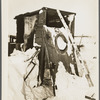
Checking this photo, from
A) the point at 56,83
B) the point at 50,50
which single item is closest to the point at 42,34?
the point at 50,50

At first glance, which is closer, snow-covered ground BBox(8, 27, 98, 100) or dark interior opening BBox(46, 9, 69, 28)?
snow-covered ground BBox(8, 27, 98, 100)

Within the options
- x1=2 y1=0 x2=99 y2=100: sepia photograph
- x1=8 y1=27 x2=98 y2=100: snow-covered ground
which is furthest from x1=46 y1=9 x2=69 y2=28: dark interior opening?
x1=8 y1=27 x2=98 y2=100: snow-covered ground

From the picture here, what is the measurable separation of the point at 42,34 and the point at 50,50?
13 centimetres

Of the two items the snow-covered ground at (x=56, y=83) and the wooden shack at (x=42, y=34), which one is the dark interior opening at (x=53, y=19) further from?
the snow-covered ground at (x=56, y=83)

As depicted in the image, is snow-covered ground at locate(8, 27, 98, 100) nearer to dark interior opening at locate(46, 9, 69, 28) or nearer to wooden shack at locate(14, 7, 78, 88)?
wooden shack at locate(14, 7, 78, 88)

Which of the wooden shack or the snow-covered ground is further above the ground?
the wooden shack

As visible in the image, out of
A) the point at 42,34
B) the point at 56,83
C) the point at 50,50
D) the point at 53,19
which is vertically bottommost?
the point at 56,83

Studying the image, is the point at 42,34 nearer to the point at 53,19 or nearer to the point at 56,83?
the point at 53,19

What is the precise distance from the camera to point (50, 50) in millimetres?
1372

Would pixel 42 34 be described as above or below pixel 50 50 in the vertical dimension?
above

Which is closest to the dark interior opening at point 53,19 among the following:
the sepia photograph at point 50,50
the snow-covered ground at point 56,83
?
the sepia photograph at point 50,50

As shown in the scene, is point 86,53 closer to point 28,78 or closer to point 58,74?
point 58,74

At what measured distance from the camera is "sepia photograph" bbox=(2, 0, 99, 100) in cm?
124

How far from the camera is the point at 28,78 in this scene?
1.29 metres
